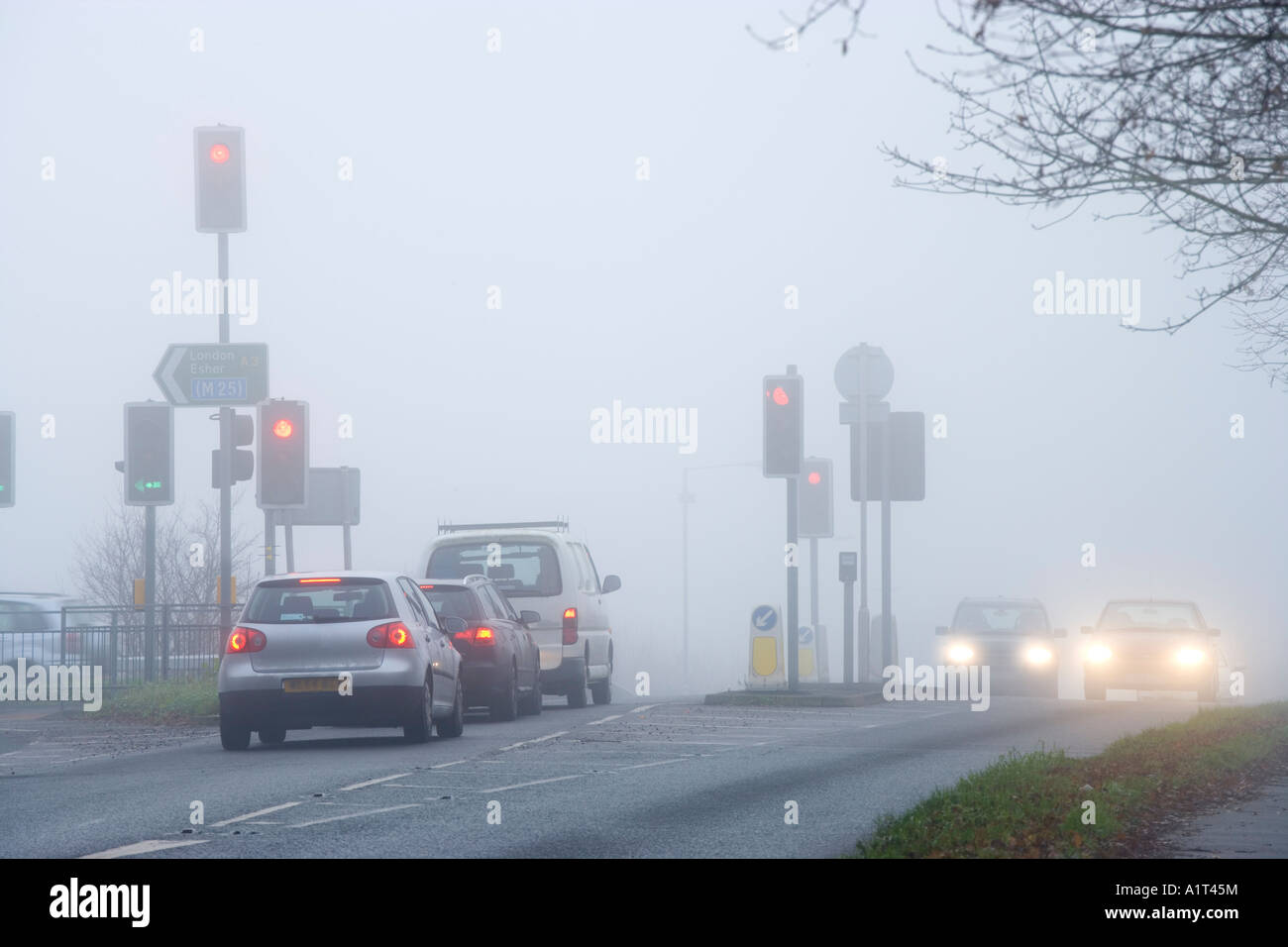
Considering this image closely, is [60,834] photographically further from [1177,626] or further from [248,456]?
[1177,626]

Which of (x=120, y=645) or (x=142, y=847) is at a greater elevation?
(x=142, y=847)

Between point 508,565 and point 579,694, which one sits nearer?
point 508,565

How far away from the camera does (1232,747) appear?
14000mm

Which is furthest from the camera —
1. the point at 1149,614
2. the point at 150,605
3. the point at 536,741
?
the point at 1149,614

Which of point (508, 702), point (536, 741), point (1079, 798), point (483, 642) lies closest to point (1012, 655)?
point (508, 702)

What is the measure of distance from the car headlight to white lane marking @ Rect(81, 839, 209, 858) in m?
22.0

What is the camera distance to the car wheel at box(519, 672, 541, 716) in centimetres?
2130

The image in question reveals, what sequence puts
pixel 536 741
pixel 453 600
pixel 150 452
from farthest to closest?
pixel 150 452, pixel 453 600, pixel 536 741

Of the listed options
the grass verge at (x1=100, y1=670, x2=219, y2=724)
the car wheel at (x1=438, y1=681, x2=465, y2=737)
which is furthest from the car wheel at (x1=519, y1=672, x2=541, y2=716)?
the car wheel at (x1=438, y1=681, x2=465, y2=737)

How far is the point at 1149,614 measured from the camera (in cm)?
2794

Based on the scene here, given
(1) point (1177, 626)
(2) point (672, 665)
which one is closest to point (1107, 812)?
(1) point (1177, 626)

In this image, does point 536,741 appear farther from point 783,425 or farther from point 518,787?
point 783,425

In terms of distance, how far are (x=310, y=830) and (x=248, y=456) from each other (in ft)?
43.6

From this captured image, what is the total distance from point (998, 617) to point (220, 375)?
14101 millimetres
